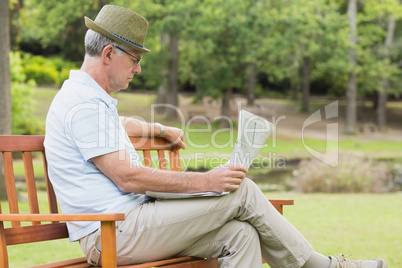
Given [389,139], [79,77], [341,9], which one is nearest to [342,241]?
[79,77]

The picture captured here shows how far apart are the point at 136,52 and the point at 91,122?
20.4 inches

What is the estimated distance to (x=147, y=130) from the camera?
3807 mm

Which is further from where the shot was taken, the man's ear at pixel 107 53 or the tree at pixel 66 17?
the tree at pixel 66 17

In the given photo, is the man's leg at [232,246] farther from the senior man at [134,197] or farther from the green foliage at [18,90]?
the green foliage at [18,90]

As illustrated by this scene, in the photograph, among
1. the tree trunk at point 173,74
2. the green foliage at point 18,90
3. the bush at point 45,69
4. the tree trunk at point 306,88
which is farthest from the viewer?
the tree trunk at point 306,88

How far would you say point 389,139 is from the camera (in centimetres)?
2752

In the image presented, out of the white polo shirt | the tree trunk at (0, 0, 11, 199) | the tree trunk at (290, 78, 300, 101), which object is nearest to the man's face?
the white polo shirt

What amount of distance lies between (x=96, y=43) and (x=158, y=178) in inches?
30.4

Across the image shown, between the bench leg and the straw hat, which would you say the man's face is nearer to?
the straw hat

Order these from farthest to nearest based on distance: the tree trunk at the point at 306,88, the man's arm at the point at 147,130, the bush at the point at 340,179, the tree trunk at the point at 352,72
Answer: the tree trunk at the point at 306,88 → the tree trunk at the point at 352,72 → the bush at the point at 340,179 → the man's arm at the point at 147,130

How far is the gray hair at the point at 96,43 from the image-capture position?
122 inches

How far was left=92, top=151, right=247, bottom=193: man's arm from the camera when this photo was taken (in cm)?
288

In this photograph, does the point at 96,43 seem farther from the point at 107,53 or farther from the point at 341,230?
the point at 341,230

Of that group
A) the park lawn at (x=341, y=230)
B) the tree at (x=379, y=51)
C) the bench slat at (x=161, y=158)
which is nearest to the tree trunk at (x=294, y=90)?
the tree at (x=379, y=51)
